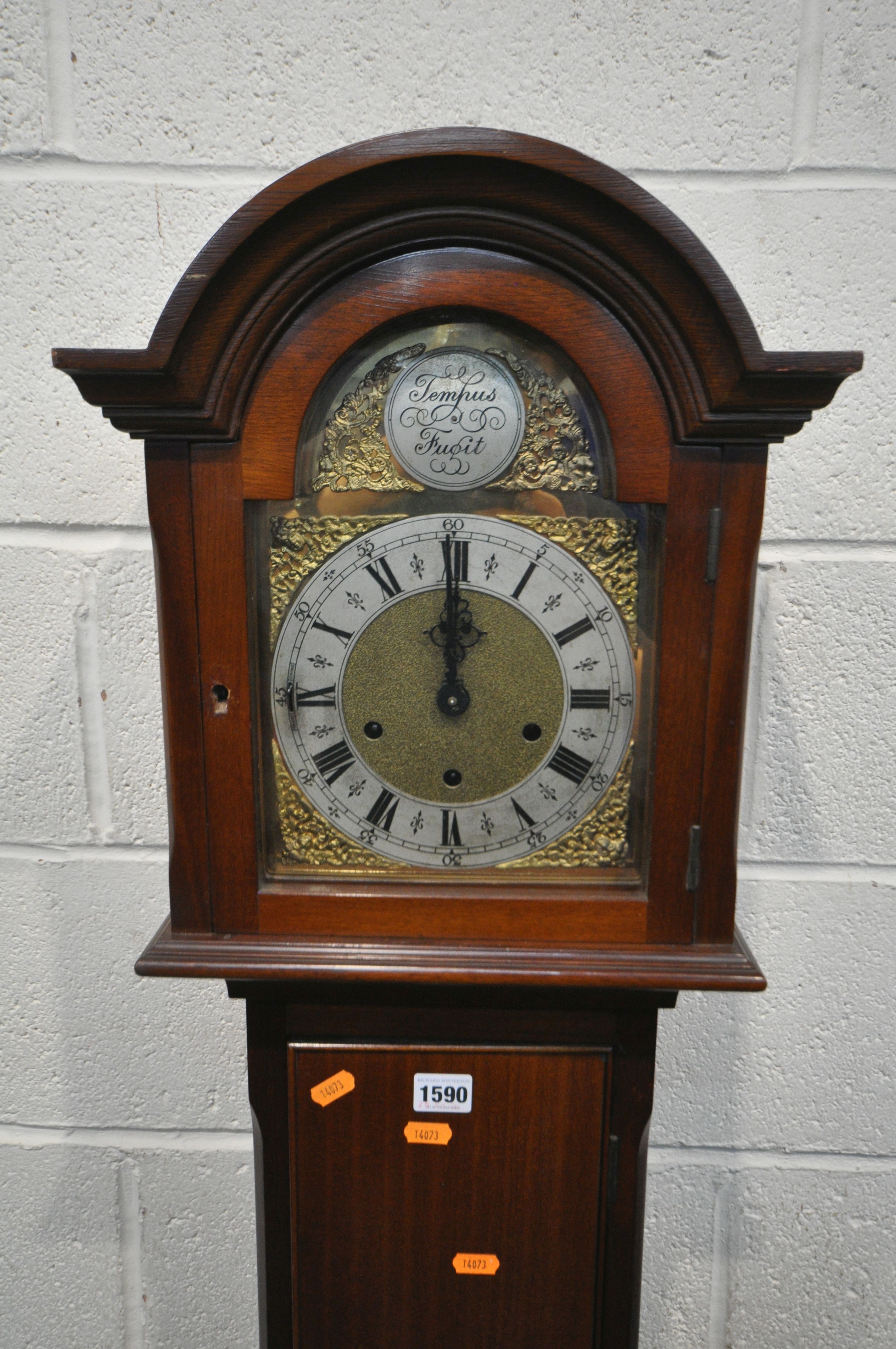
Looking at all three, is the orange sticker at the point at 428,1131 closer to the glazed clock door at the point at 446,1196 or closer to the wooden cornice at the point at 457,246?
the glazed clock door at the point at 446,1196

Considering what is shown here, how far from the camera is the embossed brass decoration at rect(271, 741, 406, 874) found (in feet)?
2.28

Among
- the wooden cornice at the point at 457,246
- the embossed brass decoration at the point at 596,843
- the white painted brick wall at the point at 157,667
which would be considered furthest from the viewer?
the white painted brick wall at the point at 157,667

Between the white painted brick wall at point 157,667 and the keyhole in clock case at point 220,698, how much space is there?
0.37 metres

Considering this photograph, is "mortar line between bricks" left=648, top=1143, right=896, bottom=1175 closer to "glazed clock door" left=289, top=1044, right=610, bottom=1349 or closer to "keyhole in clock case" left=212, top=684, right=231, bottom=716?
"glazed clock door" left=289, top=1044, right=610, bottom=1349

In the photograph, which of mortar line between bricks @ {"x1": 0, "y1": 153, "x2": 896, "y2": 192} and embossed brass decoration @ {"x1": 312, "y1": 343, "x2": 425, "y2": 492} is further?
mortar line between bricks @ {"x1": 0, "y1": 153, "x2": 896, "y2": 192}

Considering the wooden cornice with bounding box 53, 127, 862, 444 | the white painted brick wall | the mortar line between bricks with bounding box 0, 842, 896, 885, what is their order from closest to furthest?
the wooden cornice with bounding box 53, 127, 862, 444, the white painted brick wall, the mortar line between bricks with bounding box 0, 842, 896, 885

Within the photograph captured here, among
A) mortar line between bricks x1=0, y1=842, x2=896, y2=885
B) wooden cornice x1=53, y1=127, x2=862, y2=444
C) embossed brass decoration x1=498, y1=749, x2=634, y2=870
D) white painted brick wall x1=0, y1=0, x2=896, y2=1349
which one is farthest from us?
mortar line between bricks x1=0, y1=842, x2=896, y2=885

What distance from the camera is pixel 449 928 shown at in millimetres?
690

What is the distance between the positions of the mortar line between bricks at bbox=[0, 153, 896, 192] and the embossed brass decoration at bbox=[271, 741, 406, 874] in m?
0.65

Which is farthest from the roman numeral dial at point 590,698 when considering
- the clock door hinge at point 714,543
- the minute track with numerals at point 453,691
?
the clock door hinge at point 714,543

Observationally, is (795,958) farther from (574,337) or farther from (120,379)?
(120,379)

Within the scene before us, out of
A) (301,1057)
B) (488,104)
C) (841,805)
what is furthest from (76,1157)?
(488,104)

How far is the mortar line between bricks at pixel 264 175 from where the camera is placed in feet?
3.00

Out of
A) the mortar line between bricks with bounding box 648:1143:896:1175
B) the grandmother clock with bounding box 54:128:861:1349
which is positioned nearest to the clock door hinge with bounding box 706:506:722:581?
the grandmother clock with bounding box 54:128:861:1349
